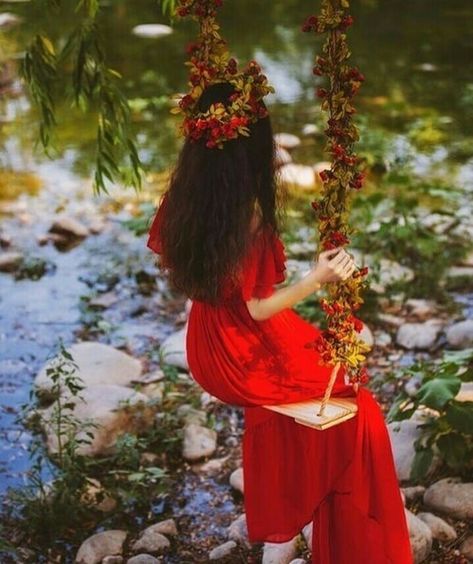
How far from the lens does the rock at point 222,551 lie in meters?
3.21

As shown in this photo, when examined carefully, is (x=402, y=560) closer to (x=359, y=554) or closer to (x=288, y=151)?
(x=359, y=554)

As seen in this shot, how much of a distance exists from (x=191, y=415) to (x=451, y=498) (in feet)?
3.92

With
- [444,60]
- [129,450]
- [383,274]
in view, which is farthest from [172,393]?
[444,60]

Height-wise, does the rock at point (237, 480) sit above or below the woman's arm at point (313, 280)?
below

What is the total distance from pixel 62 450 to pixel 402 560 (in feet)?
4.96

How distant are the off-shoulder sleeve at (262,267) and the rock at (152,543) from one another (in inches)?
50.1

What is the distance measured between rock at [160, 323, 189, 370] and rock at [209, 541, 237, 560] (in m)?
1.29

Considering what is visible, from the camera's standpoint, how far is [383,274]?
5.14m

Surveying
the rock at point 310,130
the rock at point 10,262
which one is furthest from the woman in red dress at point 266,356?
the rock at point 310,130

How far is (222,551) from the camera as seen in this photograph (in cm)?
322

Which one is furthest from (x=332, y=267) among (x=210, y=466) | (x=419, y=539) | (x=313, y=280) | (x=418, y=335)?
(x=418, y=335)

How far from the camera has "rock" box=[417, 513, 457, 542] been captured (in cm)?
313

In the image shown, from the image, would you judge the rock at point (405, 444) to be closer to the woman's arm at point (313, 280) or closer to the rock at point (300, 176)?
the woman's arm at point (313, 280)

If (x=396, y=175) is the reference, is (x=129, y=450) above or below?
below
